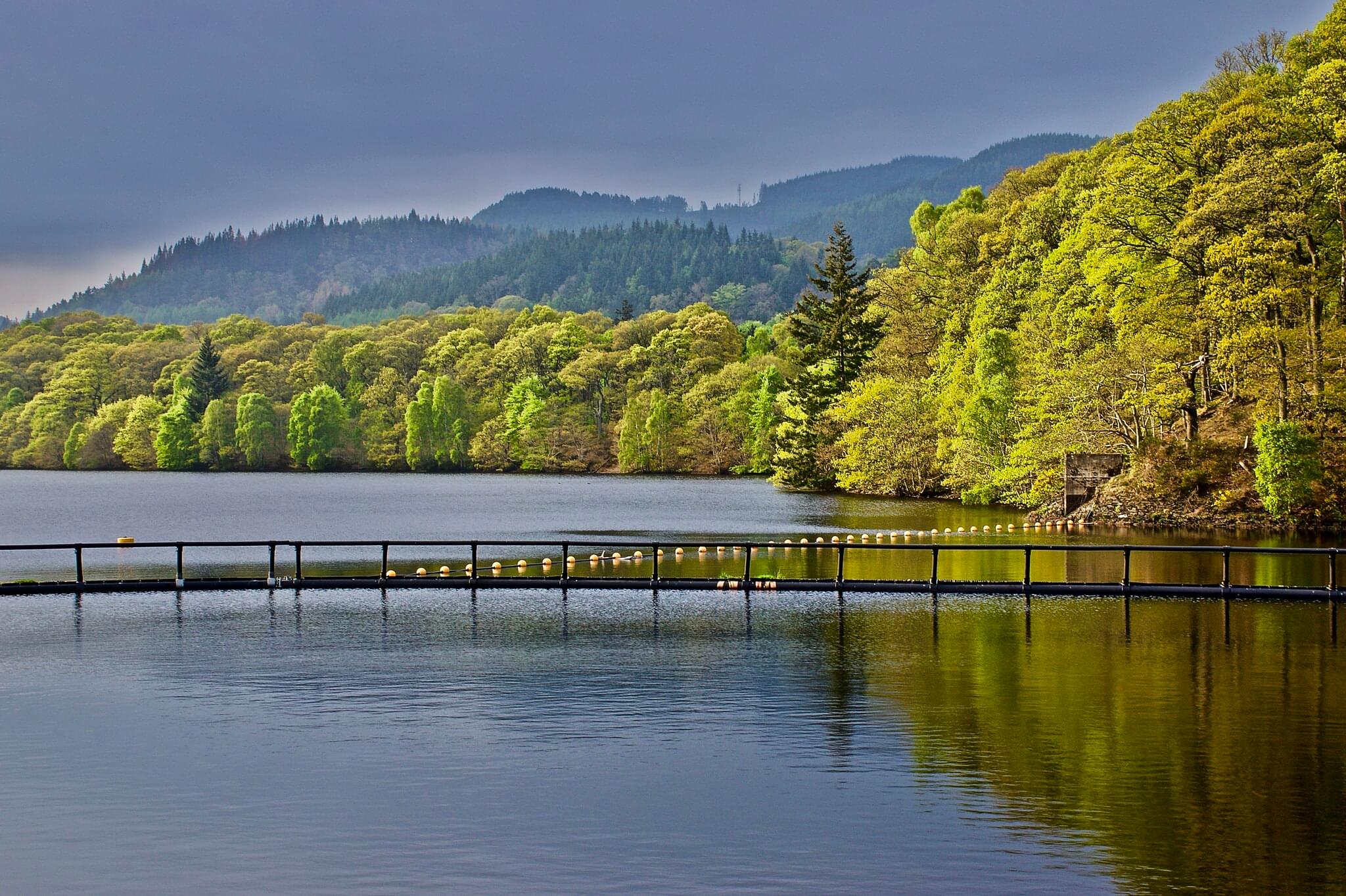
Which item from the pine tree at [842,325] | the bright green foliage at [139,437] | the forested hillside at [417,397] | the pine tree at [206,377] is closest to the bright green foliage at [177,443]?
the forested hillside at [417,397]

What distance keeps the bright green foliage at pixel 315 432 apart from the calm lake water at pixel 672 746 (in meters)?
119

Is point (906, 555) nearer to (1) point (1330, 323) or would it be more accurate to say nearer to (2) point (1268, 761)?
(1) point (1330, 323)

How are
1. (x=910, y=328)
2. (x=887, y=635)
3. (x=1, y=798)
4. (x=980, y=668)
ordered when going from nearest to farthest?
(x=1, y=798) < (x=980, y=668) < (x=887, y=635) < (x=910, y=328)

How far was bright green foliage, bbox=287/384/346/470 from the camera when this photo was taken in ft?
472

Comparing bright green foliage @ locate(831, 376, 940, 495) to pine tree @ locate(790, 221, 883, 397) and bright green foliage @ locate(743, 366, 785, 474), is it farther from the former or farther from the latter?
bright green foliage @ locate(743, 366, 785, 474)

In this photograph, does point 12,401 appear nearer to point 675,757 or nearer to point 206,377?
point 206,377

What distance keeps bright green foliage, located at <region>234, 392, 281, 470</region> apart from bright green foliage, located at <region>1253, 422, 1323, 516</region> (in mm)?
121506

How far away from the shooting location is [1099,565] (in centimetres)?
3616

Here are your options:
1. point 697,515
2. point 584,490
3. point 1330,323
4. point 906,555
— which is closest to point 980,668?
point 906,555

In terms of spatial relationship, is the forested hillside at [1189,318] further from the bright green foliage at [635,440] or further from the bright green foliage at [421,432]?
the bright green foliage at [421,432]

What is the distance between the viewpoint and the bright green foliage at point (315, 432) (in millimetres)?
143750

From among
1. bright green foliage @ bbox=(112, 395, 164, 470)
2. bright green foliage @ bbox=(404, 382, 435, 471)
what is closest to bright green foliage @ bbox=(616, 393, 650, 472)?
bright green foliage @ bbox=(404, 382, 435, 471)

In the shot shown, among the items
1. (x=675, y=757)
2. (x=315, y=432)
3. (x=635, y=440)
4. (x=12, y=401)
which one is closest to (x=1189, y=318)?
(x=675, y=757)

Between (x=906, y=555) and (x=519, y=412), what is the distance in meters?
100
